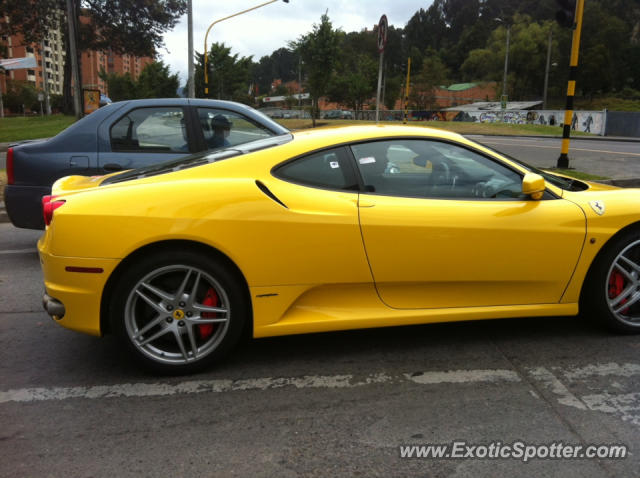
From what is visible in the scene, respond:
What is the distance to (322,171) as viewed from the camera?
3098 millimetres

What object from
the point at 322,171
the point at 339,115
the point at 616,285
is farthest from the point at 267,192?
the point at 339,115

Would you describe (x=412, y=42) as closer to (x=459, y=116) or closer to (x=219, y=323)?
(x=459, y=116)

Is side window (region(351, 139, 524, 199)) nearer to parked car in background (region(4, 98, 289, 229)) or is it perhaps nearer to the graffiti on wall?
parked car in background (region(4, 98, 289, 229))

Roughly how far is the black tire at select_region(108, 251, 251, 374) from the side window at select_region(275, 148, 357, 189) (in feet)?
2.09

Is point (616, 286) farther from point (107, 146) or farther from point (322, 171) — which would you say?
point (107, 146)

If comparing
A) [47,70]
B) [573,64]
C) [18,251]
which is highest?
[47,70]

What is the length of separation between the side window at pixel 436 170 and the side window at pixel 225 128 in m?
2.58

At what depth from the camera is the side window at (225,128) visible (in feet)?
18.2

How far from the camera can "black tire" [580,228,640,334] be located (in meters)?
3.35

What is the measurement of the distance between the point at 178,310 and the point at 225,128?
10.4 ft

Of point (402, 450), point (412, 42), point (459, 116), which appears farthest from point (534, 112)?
point (412, 42)

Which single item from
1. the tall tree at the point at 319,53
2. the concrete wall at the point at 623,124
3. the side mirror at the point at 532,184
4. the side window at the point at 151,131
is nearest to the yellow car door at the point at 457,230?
the side mirror at the point at 532,184

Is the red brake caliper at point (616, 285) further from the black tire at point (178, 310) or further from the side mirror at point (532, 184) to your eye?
the black tire at point (178, 310)

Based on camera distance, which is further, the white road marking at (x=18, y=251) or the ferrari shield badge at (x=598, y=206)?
the white road marking at (x=18, y=251)
